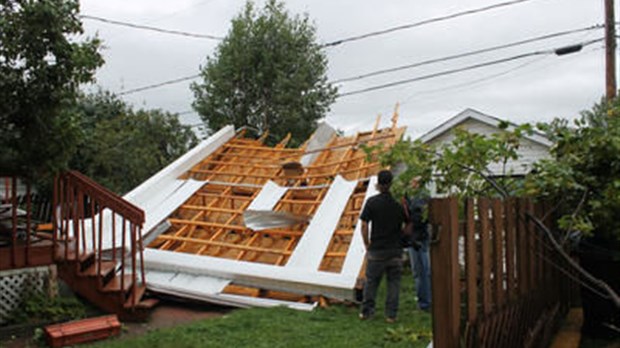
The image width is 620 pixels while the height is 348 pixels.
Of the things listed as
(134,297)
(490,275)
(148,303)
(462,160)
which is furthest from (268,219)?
(490,275)

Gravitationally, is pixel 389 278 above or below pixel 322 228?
below

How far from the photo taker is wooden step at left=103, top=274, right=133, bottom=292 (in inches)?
239

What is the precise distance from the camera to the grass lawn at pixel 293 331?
15.8ft

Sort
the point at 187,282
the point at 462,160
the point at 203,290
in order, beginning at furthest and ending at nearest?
1. the point at 187,282
2. the point at 203,290
3. the point at 462,160

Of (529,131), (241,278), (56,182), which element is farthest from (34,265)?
(529,131)

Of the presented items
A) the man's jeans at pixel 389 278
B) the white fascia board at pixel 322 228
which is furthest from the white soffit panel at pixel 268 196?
the man's jeans at pixel 389 278

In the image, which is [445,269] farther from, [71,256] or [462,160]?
[71,256]

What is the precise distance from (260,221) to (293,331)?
9.75 ft

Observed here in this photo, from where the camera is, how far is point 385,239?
17.9ft

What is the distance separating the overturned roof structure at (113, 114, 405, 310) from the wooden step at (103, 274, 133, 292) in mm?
401

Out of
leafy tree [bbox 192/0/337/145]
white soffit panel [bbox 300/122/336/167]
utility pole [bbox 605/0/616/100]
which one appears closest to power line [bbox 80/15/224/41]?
leafy tree [bbox 192/0/337/145]

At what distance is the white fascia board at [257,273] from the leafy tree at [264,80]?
1038cm

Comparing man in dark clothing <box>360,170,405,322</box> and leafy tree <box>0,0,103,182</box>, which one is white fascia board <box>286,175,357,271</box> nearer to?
man in dark clothing <box>360,170,405,322</box>

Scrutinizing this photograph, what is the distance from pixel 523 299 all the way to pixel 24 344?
4.40 m
